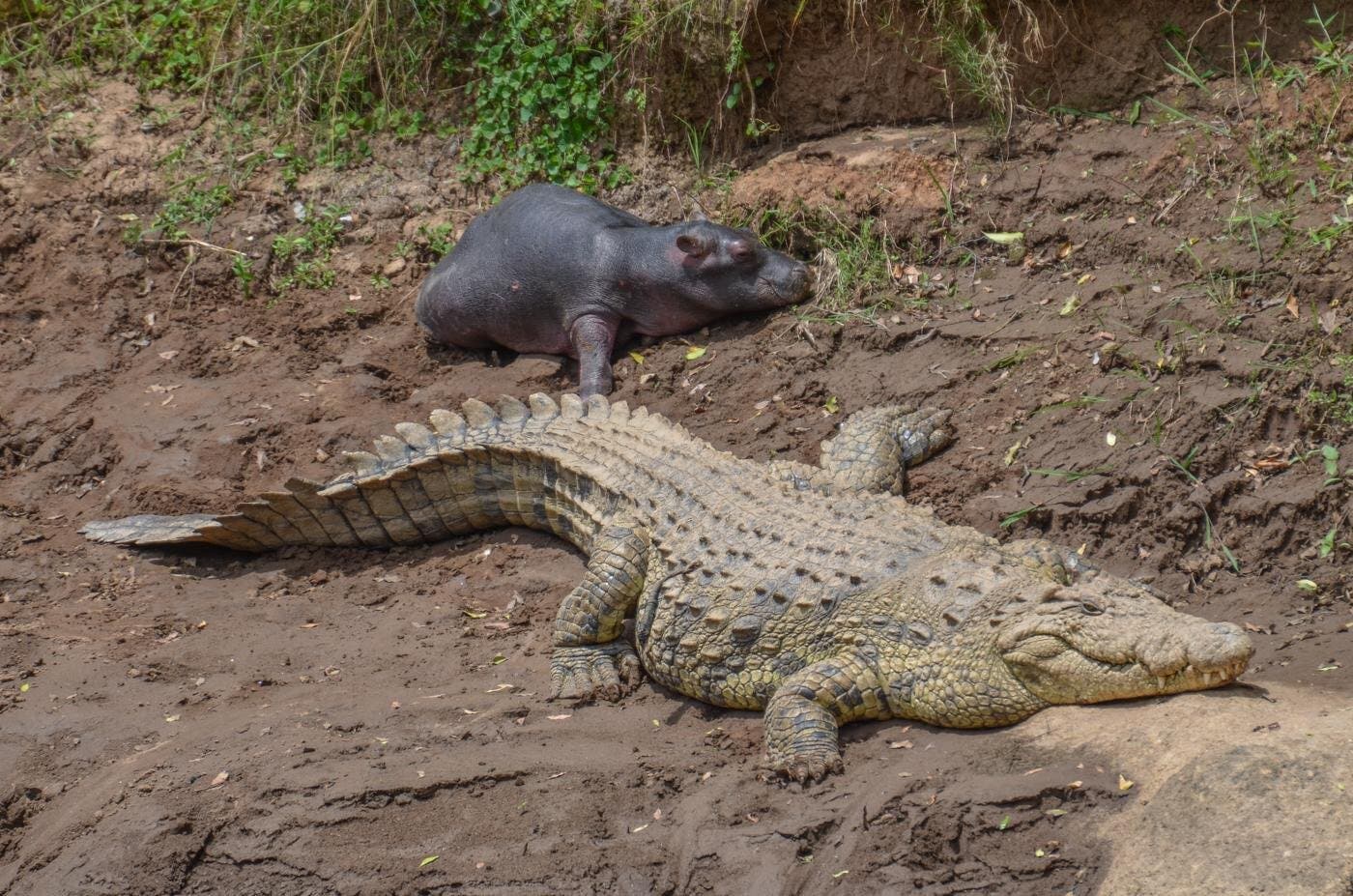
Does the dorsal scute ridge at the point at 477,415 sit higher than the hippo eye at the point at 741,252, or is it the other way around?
the hippo eye at the point at 741,252

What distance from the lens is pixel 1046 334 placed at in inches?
242

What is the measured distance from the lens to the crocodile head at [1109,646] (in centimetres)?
393

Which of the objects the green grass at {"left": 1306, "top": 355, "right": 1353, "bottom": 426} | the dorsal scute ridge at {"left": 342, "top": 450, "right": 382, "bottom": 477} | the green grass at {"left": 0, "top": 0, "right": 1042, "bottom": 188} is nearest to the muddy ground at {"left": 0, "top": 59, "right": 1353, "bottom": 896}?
the green grass at {"left": 1306, "top": 355, "right": 1353, "bottom": 426}

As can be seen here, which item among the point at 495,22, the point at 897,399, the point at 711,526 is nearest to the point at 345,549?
the point at 711,526

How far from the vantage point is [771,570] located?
15.9ft

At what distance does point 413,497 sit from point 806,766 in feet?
8.93

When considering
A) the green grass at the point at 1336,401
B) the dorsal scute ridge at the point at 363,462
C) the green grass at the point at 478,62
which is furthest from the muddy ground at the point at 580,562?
the dorsal scute ridge at the point at 363,462

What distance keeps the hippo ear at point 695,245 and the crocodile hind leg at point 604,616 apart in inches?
97.3

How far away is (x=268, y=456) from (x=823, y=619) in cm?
365

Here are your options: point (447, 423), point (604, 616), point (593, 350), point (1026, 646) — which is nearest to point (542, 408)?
point (447, 423)

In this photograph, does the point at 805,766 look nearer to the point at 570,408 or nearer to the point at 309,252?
the point at 570,408

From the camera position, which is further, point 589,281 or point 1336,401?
point 589,281

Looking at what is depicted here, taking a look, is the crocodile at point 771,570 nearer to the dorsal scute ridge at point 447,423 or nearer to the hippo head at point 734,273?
the dorsal scute ridge at point 447,423

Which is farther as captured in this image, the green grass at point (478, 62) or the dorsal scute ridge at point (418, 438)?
the green grass at point (478, 62)
